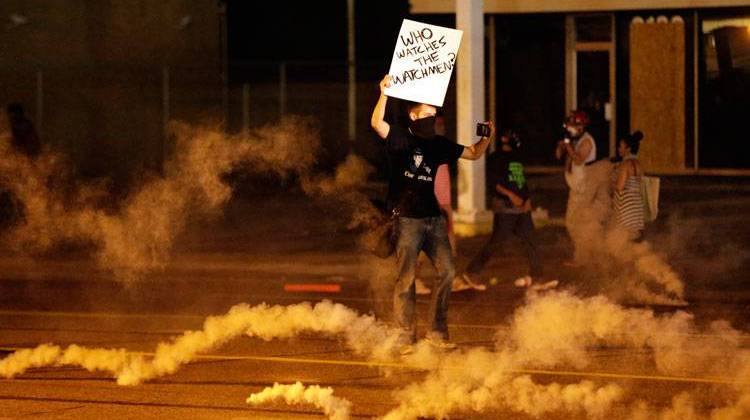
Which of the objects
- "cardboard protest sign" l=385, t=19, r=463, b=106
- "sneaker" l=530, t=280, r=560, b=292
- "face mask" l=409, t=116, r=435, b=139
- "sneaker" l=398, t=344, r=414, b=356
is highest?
"cardboard protest sign" l=385, t=19, r=463, b=106

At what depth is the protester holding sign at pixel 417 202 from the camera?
1015 centimetres

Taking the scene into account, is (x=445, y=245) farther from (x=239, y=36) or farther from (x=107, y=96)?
(x=239, y=36)

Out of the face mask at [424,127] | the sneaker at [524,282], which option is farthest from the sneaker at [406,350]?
the sneaker at [524,282]

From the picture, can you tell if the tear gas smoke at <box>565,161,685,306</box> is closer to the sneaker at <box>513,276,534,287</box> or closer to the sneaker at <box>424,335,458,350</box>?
the sneaker at <box>513,276,534,287</box>

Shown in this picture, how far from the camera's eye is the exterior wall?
26.6 m

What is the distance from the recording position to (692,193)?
23.3 meters

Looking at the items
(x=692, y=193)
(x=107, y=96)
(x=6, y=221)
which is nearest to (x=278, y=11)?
(x=107, y=96)

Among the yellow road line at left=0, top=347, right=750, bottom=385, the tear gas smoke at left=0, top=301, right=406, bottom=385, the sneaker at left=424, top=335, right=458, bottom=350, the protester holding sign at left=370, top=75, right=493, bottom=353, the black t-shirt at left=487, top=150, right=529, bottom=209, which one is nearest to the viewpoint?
the yellow road line at left=0, top=347, right=750, bottom=385

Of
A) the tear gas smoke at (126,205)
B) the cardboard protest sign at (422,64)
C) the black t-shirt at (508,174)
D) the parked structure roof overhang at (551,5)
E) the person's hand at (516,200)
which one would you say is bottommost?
the tear gas smoke at (126,205)

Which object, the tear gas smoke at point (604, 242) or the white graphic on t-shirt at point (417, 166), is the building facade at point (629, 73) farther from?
the white graphic on t-shirt at point (417, 166)

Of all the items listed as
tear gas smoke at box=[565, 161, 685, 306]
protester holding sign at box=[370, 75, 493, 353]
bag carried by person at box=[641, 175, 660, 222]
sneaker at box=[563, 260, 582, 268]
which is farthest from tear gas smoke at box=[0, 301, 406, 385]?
sneaker at box=[563, 260, 582, 268]

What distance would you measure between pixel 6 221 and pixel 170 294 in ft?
18.3

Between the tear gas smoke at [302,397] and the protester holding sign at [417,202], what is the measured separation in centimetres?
158


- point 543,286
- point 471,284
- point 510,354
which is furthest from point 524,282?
point 510,354
